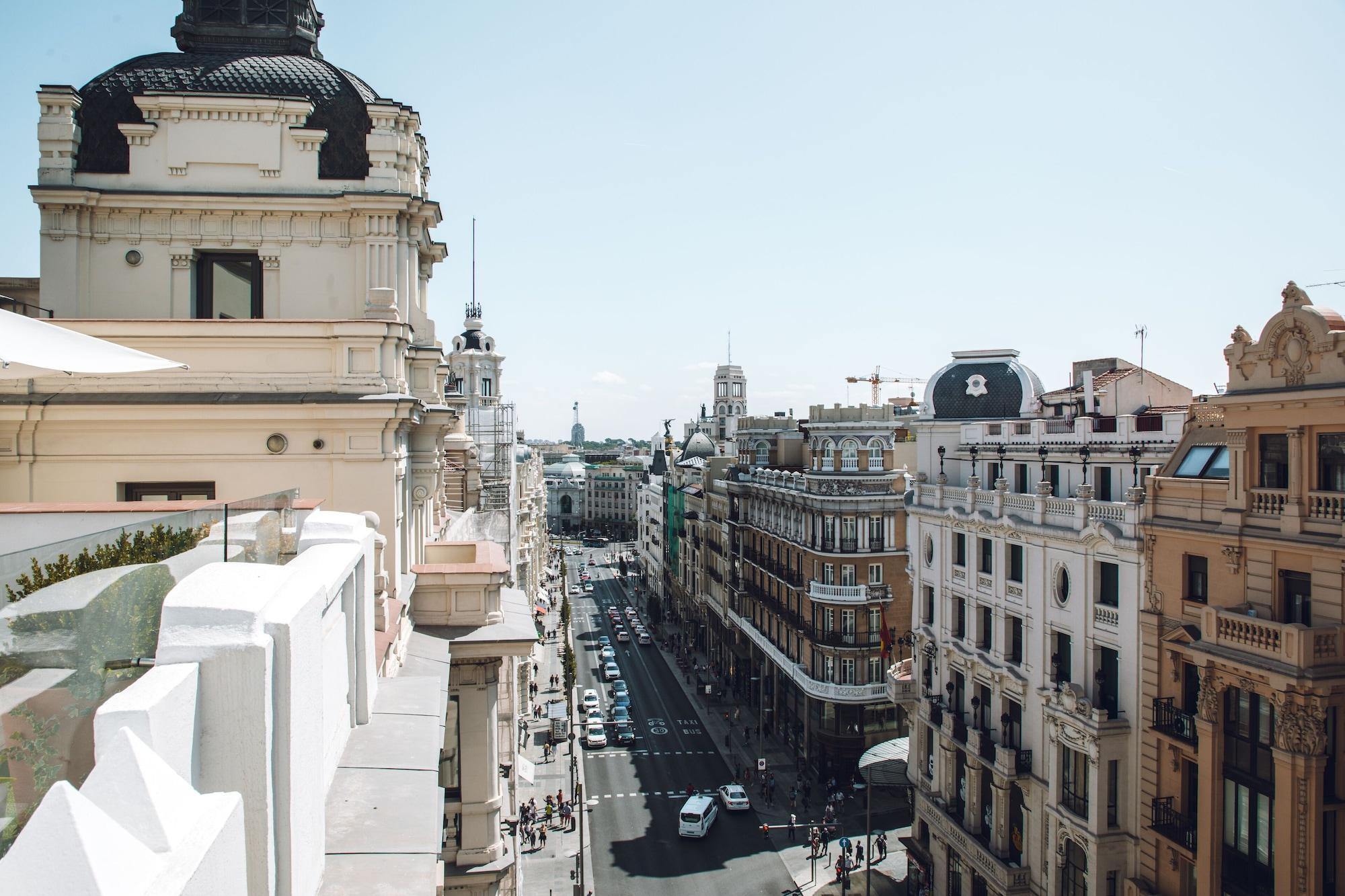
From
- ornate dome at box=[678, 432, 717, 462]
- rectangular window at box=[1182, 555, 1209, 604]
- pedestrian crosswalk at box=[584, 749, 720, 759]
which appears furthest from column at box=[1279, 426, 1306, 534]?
ornate dome at box=[678, 432, 717, 462]

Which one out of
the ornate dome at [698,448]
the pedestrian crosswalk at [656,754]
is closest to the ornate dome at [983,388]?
the pedestrian crosswalk at [656,754]

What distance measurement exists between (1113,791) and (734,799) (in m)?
21.4

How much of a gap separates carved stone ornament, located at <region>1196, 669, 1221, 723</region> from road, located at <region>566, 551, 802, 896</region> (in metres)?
18.7

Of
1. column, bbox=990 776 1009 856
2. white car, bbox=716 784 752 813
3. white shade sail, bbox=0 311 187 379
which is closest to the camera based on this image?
white shade sail, bbox=0 311 187 379

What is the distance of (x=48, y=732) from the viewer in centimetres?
489

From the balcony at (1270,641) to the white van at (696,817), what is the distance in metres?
24.4

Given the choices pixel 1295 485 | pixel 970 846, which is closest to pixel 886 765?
pixel 970 846

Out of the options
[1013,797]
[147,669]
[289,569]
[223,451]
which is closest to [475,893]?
[223,451]

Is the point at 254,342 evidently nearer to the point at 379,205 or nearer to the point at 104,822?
the point at 379,205

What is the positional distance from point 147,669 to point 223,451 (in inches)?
477

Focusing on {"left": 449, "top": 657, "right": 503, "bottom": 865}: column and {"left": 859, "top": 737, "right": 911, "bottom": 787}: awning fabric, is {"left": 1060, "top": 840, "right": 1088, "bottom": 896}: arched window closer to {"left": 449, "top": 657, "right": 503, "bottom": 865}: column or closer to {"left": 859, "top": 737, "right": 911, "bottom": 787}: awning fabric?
{"left": 859, "top": 737, "right": 911, "bottom": 787}: awning fabric

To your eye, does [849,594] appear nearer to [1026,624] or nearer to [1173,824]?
[1026,624]

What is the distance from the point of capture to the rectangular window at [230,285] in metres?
19.7

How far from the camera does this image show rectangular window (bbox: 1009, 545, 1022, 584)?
94.8ft
